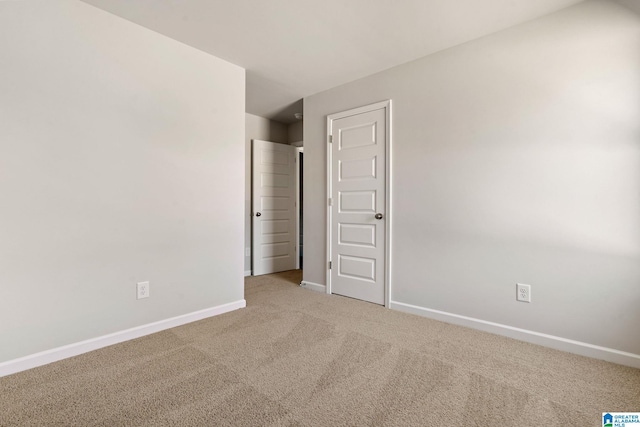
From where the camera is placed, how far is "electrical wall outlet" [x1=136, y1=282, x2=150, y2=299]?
232 centimetres

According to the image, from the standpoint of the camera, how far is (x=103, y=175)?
7.02 feet

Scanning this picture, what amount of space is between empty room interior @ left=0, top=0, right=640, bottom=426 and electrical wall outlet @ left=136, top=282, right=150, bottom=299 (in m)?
0.02

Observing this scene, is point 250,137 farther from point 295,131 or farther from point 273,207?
point 273,207

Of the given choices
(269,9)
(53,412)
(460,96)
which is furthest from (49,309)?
(460,96)

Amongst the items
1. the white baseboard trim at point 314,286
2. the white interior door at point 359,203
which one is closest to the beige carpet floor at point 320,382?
the white interior door at point 359,203

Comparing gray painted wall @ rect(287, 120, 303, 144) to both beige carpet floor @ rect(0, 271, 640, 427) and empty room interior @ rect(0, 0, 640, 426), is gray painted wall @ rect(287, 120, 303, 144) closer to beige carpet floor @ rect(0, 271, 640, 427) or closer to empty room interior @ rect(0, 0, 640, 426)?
Result: empty room interior @ rect(0, 0, 640, 426)

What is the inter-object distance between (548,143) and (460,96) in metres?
0.79

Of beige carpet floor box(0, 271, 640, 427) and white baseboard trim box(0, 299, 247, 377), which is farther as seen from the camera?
white baseboard trim box(0, 299, 247, 377)

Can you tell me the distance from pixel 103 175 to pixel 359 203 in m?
2.31

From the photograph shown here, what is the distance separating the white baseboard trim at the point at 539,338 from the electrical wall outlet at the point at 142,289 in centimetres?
235

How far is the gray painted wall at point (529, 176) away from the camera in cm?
193

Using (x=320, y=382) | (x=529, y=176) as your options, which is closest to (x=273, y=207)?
(x=320, y=382)

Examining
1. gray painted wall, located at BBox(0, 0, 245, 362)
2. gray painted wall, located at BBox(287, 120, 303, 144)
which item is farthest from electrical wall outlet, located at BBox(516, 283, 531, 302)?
gray painted wall, located at BBox(287, 120, 303, 144)

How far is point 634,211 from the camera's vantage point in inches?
74.0
